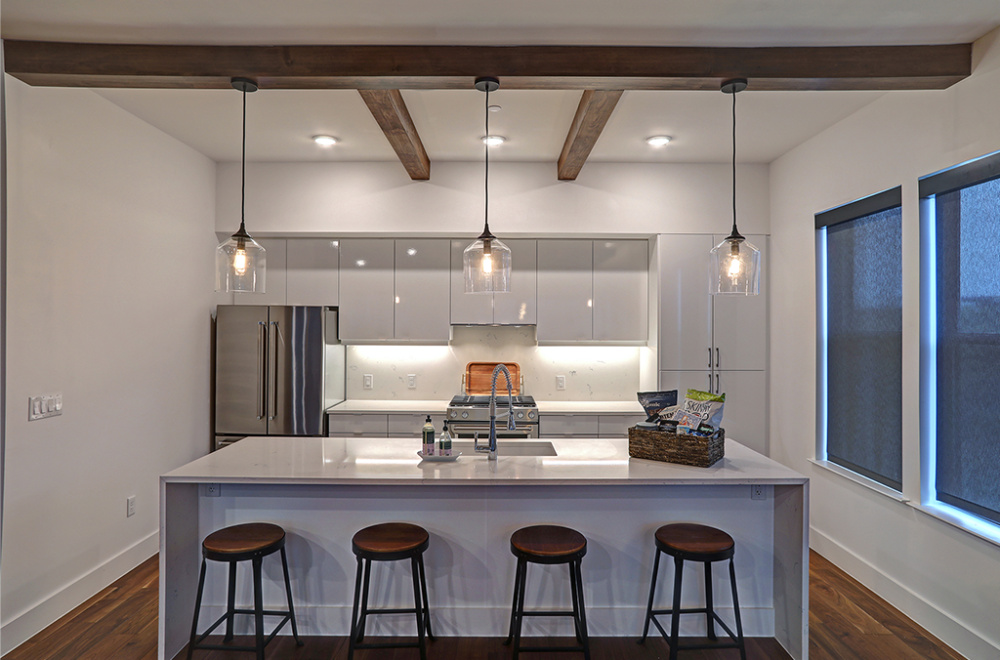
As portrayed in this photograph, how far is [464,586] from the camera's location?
2.71 metres

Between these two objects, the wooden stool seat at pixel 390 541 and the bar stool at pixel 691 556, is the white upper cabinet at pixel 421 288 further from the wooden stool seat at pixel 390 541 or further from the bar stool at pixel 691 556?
the bar stool at pixel 691 556

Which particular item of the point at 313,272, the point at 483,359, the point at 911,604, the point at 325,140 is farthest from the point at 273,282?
the point at 911,604

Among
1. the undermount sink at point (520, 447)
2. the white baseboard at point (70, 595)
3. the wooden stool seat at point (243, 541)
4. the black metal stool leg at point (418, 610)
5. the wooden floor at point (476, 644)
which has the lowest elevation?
the wooden floor at point (476, 644)

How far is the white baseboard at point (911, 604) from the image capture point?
2531 mm

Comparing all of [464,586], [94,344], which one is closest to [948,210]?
[464,586]

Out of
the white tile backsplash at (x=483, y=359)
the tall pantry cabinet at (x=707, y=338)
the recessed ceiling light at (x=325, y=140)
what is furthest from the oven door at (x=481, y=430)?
the recessed ceiling light at (x=325, y=140)

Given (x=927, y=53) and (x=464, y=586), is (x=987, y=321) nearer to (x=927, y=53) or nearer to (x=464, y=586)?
(x=927, y=53)

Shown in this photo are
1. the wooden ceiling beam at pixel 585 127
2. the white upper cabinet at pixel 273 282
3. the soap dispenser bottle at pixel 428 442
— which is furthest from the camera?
the white upper cabinet at pixel 273 282

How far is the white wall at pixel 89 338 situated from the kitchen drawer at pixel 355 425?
0.99 m

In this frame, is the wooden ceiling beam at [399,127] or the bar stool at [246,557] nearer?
the bar stool at [246,557]

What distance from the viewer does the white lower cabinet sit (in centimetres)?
442

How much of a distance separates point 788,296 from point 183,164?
443 centimetres

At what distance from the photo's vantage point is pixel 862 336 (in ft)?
11.2

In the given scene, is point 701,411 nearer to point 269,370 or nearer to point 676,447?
point 676,447
